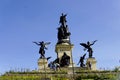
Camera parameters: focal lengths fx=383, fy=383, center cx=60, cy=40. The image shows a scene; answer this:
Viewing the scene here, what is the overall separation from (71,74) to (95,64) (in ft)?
40.0

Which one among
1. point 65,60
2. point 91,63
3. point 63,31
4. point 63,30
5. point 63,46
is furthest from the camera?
point 63,30

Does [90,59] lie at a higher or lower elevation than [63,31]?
lower

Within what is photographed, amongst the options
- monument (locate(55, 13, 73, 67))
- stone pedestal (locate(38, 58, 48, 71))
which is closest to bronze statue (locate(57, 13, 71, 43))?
monument (locate(55, 13, 73, 67))

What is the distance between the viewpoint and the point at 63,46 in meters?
59.7

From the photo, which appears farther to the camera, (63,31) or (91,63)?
(63,31)

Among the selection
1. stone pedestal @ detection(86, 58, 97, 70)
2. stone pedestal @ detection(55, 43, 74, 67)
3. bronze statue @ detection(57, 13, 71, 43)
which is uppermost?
bronze statue @ detection(57, 13, 71, 43)

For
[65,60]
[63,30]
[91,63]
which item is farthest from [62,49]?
[91,63]

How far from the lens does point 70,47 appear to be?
5906cm

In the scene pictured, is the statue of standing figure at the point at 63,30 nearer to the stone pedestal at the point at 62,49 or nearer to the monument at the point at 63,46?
the monument at the point at 63,46

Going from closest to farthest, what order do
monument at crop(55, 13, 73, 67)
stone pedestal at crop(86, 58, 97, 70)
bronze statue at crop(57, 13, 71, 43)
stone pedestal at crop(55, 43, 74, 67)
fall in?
monument at crop(55, 13, 73, 67) → stone pedestal at crop(86, 58, 97, 70) → stone pedestal at crop(55, 43, 74, 67) → bronze statue at crop(57, 13, 71, 43)

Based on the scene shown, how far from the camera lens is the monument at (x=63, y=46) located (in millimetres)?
57469

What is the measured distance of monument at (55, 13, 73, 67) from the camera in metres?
57.5

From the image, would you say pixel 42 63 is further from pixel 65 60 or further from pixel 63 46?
pixel 63 46

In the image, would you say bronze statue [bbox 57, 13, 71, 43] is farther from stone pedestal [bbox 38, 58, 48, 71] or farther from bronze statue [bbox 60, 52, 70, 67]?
stone pedestal [bbox 38, 58, 48, 71]
